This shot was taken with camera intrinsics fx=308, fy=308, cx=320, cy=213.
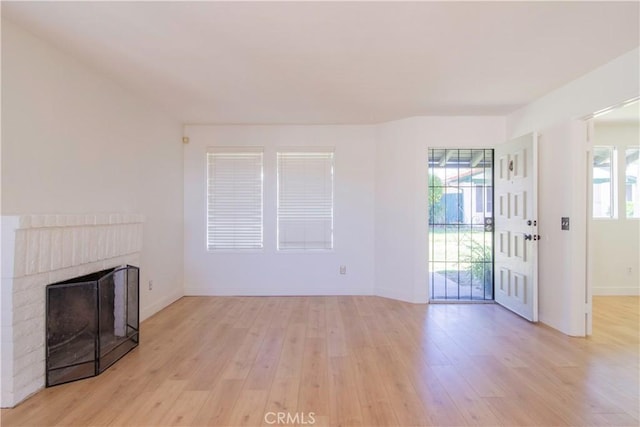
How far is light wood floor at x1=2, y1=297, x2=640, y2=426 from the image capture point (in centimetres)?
196

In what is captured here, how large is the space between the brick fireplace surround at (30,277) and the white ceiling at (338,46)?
4.73ft

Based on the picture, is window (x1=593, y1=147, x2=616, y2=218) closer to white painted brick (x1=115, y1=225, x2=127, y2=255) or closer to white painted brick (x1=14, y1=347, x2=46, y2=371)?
white painted brick (x1=115, y1=225, x2=127, y2=255)

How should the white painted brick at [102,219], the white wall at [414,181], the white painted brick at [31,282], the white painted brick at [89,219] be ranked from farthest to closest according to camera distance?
the white wall at [414,181] < the white painted brick at [102,219] < the white painted brick at [89,219] < the white painted brick at [31,282]

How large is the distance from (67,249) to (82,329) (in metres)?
0.67

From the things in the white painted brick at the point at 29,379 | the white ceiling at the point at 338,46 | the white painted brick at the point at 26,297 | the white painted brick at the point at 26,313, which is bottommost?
the white painted brick at the point at 29,379

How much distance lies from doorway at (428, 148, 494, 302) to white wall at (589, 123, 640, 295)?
1.79m

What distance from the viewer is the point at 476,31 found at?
2246 millimetres

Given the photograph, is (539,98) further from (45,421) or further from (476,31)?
(45,421)

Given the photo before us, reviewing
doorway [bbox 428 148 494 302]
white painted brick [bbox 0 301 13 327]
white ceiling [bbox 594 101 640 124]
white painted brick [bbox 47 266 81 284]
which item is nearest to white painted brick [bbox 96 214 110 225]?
white painted brick [bbox 47 266 81 284]

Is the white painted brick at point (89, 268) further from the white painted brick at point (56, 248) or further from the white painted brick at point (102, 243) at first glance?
the white painted brick at point (56, 248)

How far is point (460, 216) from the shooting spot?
4.69 meters

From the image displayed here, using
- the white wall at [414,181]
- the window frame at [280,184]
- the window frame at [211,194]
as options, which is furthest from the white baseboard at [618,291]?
Result: the window frame at [211,194]

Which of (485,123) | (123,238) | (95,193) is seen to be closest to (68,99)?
(95,193)

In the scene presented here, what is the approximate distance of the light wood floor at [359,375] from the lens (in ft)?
6.44
